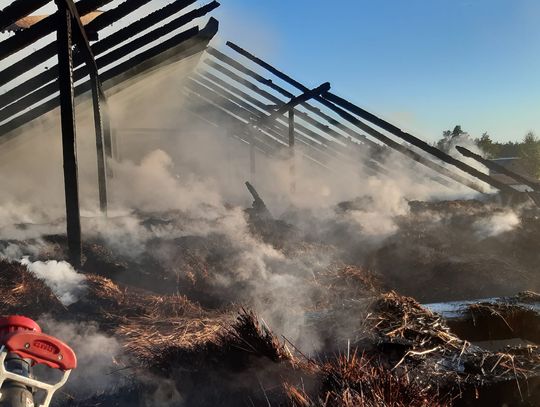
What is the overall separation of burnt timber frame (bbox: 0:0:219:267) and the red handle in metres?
3.97

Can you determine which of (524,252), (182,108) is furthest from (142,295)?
(182,108)

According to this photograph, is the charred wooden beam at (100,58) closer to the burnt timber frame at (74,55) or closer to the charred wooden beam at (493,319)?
the burnt timber frame at (74,55)

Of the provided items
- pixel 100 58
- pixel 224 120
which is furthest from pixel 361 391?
pixel 224 120

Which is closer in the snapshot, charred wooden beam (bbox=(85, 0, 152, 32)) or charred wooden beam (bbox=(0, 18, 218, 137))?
charred wooden beam (bbox=(85, 0, 152, 32))

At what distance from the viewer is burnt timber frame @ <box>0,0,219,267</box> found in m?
5.10

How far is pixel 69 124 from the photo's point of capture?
17.4 ft

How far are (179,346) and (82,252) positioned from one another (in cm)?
343

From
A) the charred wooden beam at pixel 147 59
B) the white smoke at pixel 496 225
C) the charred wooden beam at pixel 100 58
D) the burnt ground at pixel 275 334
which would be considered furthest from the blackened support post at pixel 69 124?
the white smoke at pixel 496 225

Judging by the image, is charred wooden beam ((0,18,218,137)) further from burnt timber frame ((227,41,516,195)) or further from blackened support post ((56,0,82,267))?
blackened support post ((56,0,82,267))

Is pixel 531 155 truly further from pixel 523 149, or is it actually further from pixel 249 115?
pixel 249 115

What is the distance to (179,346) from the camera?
9.80 feet

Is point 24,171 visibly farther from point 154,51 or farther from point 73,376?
point 73,376

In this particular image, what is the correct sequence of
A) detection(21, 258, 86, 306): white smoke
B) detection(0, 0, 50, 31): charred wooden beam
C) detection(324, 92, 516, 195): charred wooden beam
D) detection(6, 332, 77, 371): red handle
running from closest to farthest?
detection(6, 332, 77, 371): red handle, detection(0, 0, 50, 31): charred wooden beam, detection(21, 258, 86, 306): white smoke, detection(324, 92, 516, 195): charred wooden beam

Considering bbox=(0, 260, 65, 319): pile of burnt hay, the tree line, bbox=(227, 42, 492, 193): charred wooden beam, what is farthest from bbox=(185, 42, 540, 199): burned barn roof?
the tree line
